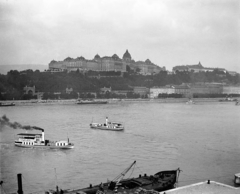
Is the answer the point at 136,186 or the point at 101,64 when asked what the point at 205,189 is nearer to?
the point at 136,186

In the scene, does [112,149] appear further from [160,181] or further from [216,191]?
[216,191]

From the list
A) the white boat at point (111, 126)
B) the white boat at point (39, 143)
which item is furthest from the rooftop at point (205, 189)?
the white boat at point (111, 126)

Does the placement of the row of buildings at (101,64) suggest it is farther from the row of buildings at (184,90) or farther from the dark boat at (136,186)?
the dark boat at (136,186)

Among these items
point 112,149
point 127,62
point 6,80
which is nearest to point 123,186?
point 112,149

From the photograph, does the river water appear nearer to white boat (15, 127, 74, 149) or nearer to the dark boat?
white boat (15, 127, 74, 149)

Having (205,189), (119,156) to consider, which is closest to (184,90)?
(119,156)

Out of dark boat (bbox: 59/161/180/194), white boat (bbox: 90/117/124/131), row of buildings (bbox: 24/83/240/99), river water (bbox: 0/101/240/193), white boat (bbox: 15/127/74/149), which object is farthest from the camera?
row of buildings (bbox: 24/83/240/99)

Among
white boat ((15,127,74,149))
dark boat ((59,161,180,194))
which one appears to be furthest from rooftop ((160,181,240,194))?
white boat ((15,127,74,149))

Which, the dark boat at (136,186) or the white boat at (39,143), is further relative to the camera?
the white boat at (39,143)
